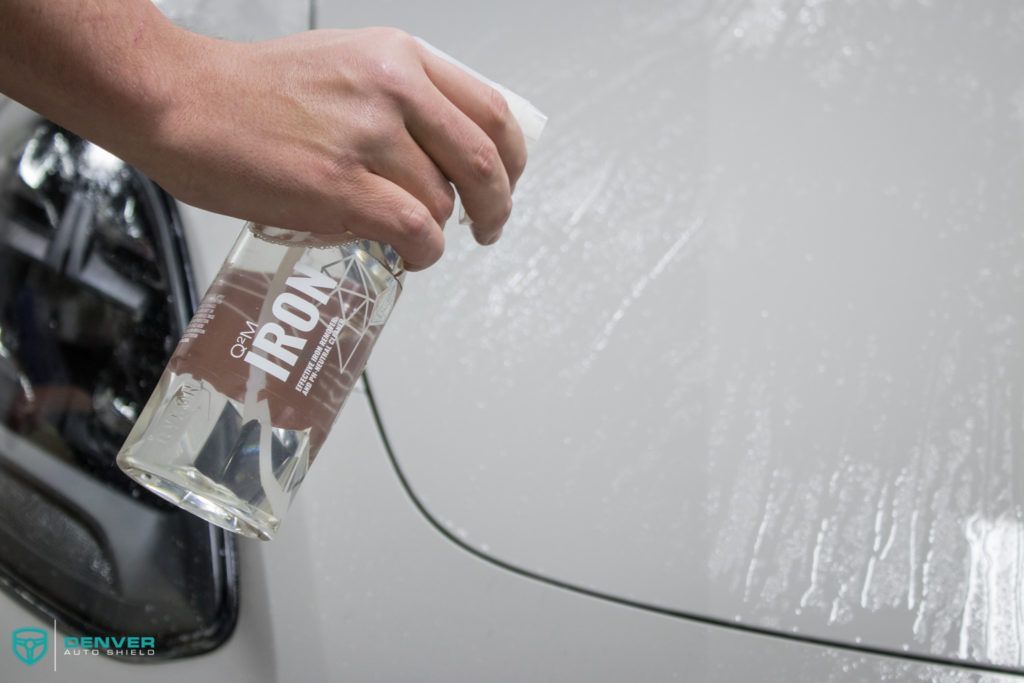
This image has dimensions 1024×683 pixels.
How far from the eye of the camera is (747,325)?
35.0 inches

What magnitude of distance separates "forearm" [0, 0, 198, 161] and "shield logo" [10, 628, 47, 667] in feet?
1.68

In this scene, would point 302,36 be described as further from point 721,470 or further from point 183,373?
point 721,470

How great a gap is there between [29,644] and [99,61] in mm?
567

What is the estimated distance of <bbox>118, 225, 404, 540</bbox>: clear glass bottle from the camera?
642 mm

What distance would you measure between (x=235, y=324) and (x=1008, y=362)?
0.71 metres

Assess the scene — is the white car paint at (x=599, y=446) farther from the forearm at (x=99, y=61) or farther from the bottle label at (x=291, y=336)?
the forearm at (x=99, y=61)

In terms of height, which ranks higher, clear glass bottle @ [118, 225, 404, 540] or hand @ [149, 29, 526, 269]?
hand @ [149, 29, 526, 269]

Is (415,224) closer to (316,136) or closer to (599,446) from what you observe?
(316,136)

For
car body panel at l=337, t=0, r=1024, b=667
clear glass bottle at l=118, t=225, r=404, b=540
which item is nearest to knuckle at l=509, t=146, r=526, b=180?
clear glass bottle at l=118, t=225, r=404, b=540

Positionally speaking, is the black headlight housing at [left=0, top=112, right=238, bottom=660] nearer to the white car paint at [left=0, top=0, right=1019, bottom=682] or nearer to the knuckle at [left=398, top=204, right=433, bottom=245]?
the white car paint at [left=0, top=0, right=1019, bottom=682]

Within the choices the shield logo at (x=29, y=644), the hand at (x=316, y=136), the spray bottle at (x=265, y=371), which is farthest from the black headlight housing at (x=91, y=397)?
the hand at (x=316, y=136)

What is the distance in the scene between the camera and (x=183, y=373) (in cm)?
65

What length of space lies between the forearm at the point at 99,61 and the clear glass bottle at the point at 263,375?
119 mm

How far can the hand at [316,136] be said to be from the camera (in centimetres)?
55
